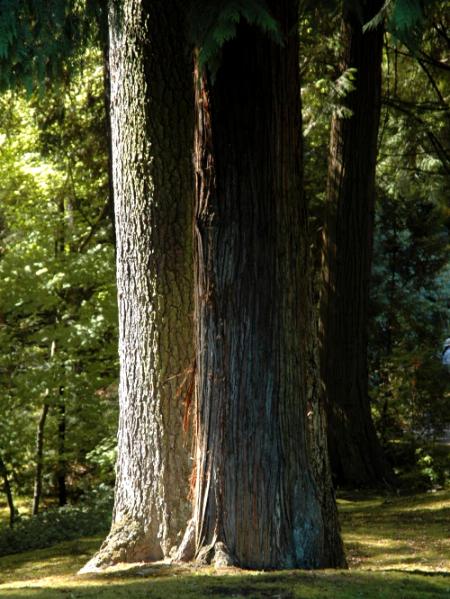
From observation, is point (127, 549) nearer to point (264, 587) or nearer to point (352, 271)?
point (264, 587)

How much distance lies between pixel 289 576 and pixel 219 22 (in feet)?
10.1

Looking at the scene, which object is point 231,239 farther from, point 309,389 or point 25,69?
point 25,69

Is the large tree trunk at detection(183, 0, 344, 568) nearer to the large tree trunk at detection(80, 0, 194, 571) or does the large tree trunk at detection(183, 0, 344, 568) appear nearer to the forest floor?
the forest floor

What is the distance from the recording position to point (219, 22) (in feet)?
15.3

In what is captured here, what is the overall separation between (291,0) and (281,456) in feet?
9.73

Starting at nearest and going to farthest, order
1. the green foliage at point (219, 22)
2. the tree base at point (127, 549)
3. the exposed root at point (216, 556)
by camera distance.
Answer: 1. the green foliage at point (219, 22)
2. the exposed root at point (216, 556)
3. the tree base at point (127, 549)

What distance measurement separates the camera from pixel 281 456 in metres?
5.40

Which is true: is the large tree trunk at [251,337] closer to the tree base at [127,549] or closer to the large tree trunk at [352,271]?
the tree base at [127,549]

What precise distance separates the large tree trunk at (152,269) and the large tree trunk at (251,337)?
0.52 meters

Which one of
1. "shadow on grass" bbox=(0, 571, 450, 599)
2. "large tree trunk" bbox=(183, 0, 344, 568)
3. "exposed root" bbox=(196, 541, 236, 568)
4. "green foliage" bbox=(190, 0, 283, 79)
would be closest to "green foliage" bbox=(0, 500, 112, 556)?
"exposed root" bbox=(196, 541, 236, 568)

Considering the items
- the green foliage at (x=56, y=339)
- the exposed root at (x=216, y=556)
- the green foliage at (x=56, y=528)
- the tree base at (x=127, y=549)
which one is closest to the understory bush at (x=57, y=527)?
the green foliage at (x=56, y=528)

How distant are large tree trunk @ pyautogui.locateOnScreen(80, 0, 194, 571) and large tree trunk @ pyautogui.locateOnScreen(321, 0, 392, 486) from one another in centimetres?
554

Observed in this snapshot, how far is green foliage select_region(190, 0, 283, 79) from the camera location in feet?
15.0

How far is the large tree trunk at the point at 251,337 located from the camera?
5.38 m
